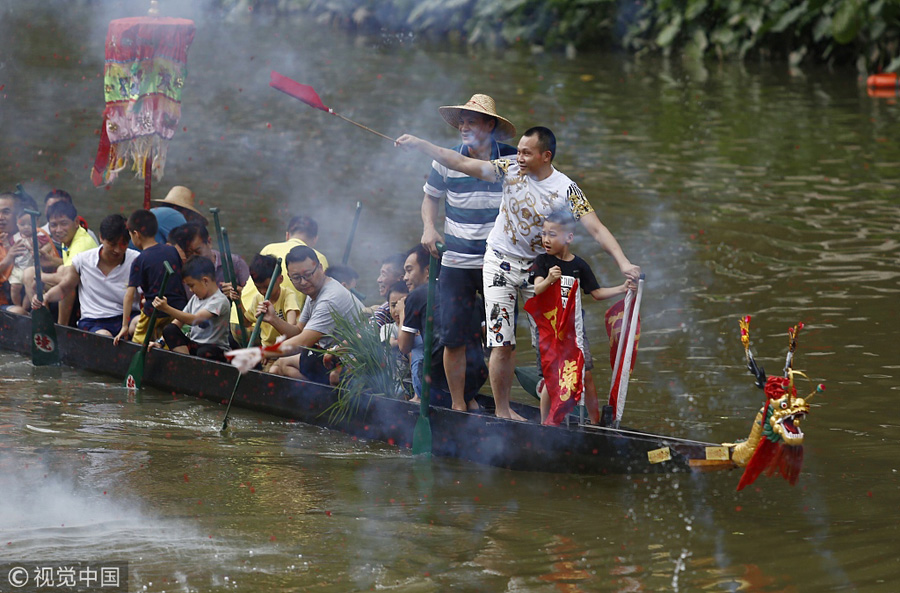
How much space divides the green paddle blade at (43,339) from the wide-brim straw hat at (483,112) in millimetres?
3999

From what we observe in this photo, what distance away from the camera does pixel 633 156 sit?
15773 millimetres

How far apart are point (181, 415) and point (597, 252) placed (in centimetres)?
521

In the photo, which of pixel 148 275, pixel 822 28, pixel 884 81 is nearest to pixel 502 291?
pixel 148 275

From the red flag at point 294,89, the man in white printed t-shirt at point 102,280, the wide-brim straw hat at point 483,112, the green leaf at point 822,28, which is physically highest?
the green leaf at point 822,28

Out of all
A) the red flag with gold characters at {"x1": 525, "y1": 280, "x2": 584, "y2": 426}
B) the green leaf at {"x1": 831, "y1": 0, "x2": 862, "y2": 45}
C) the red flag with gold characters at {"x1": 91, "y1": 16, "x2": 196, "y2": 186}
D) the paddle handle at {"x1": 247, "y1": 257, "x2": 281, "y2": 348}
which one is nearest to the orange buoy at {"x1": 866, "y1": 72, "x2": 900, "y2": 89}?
the green leaf at {"x1": 831, "y1": 0, "x2": 862, "y2": 45}

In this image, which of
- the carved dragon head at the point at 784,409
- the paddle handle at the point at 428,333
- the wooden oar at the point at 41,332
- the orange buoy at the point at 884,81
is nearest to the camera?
the carved dragon head at the point at 784,409

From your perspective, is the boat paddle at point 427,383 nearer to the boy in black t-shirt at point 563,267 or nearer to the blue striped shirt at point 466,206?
the blue striped shirt at point 466,206

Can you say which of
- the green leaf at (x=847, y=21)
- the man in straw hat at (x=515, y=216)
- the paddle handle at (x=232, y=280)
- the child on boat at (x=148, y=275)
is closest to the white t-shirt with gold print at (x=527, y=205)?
the man in straw hat at (x=515, y=216)

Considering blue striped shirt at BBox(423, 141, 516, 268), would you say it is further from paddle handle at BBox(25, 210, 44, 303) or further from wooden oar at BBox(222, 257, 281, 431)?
paddle handle at BBox(25, 210, 44, 303)

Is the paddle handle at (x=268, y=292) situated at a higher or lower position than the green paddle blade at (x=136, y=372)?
higher

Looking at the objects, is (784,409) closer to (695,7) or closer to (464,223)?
(464,223)

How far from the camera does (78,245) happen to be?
9.14 meters

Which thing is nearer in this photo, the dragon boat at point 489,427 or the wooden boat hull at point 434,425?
the dragon boat at point 489,427

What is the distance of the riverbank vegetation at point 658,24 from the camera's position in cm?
2141
